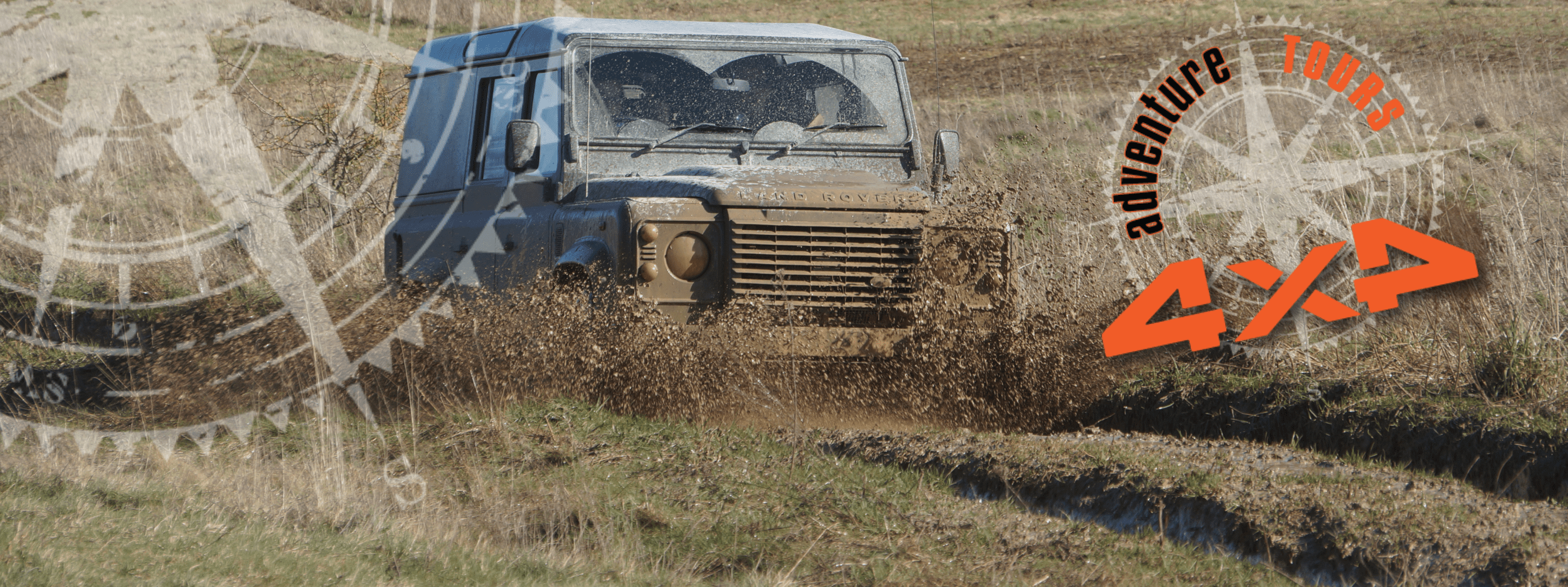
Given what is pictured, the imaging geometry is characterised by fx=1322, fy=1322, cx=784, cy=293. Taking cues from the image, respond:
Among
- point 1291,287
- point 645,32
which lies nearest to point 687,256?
point 645,32

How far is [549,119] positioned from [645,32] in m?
0.74

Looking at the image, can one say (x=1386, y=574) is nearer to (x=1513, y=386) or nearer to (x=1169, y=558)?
(x=1169, y=558)

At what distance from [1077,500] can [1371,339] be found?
298 cm

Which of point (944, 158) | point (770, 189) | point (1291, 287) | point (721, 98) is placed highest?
point (721, 98)

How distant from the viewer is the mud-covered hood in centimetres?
654

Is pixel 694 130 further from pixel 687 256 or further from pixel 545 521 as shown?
pixel 545 521

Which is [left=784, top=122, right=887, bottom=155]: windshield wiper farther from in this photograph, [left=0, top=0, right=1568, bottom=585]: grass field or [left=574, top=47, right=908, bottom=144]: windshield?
[left=0, top=0, right=1568, bottom=585]: grass field

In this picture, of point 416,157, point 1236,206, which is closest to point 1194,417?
point 1236,206

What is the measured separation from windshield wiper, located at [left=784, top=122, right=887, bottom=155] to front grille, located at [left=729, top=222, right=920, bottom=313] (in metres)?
1.00

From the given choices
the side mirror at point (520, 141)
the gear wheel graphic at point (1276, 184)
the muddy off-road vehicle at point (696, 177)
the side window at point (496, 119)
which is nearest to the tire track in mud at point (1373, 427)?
the gear wheel graphic at point (1276, 184)

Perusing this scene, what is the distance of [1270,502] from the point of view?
4.96 m

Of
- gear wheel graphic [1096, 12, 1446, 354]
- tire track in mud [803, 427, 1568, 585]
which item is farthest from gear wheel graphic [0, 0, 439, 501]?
gear wheel graphic [1096, 12, 1446, 354]

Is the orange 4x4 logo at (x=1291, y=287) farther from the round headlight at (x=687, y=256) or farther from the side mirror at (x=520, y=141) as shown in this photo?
the side mirror at (x=520, y=141)

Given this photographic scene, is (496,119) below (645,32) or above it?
below
